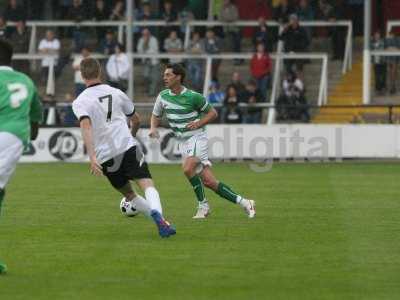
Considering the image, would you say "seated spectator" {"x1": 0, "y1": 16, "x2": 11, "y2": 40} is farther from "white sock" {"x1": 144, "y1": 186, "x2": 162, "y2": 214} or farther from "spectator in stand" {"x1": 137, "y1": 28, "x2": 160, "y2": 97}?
"white sock" {"x1": 144, "y1": 186, "x2": 162, "y2": 214}

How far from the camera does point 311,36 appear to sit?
34.7 meters

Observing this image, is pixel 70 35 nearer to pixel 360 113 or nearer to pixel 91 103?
pixel 360 113

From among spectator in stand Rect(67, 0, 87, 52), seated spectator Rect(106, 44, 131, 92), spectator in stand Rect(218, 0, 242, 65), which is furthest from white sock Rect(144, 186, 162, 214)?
spectator in stand Rect(67, 0, 87, 52)

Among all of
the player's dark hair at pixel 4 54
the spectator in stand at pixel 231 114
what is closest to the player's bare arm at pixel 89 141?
the player's dark hair at pixel 4 54

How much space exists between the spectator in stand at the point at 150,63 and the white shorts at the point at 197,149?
54.5 ft

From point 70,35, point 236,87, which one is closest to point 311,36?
point 236,87

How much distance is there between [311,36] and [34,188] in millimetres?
14511

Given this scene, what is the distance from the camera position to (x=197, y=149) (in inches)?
650

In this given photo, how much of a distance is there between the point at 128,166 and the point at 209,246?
54.9 inches

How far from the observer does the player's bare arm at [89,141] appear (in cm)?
1297

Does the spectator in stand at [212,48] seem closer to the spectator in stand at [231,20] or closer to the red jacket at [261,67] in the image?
the spectator in stand at [231,20]

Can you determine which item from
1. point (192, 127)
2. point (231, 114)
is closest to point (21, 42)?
point (231, 114)

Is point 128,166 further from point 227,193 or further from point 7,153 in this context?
point 7,153

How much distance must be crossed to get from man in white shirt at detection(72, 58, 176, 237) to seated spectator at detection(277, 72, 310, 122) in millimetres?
16221
